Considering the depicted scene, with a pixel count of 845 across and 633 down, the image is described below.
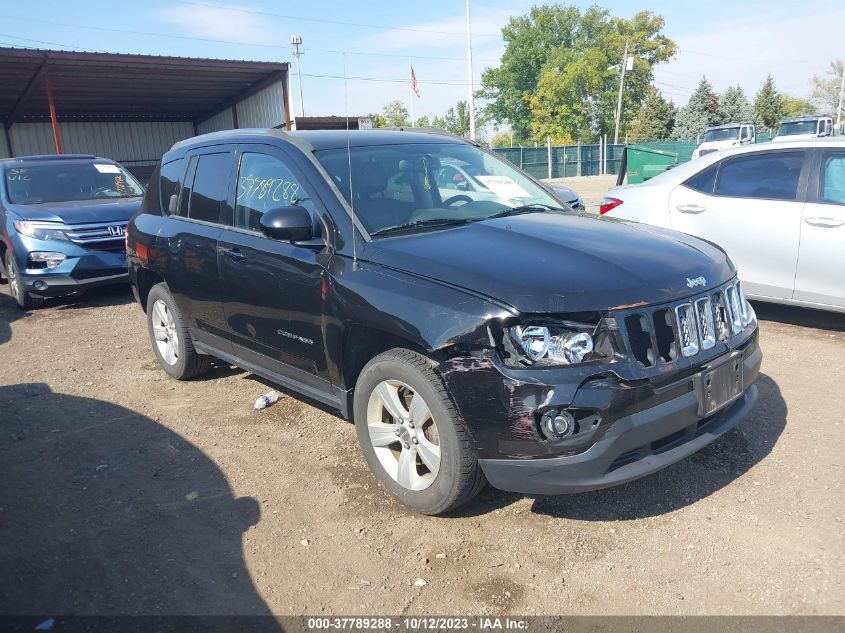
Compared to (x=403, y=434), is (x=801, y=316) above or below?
below

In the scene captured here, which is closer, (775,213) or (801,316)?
(775,213)

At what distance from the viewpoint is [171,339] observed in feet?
17.9

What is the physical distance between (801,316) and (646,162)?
59.4 ft

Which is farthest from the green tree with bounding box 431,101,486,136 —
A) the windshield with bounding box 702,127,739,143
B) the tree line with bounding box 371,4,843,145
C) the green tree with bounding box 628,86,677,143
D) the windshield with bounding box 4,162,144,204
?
the windshield with bounding box 4,162,144,204

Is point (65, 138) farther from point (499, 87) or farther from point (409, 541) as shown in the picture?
point (499, 87)

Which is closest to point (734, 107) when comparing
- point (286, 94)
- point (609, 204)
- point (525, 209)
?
point (286, 94)

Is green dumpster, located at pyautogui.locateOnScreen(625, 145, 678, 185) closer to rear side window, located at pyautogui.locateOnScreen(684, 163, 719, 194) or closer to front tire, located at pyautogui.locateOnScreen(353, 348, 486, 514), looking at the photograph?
rear side window, located at pyautogui.locateOnScreen(684, 163, 719, 194)

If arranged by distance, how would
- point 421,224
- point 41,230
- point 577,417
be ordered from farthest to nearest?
point 41,230
point 421,224
point 577,417

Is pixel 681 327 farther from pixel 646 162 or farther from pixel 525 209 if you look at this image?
pixel 646 162

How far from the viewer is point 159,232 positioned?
5.19 meters

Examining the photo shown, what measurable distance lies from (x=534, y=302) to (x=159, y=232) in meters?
3.48

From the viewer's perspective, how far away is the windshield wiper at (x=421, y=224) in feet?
11.7

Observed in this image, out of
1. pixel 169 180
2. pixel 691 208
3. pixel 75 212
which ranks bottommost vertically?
pixel 691 208

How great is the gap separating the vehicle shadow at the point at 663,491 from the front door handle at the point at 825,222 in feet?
8.08
